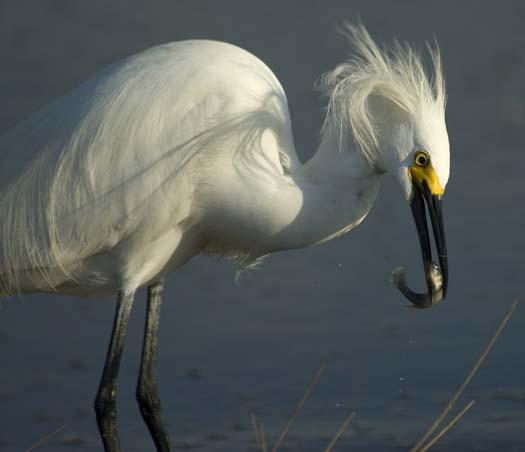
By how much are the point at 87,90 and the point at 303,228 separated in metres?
0.90

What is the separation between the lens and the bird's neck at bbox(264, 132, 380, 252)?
405 centimetres

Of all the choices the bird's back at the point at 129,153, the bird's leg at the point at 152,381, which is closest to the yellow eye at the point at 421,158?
the bird's back at the point at 129,153

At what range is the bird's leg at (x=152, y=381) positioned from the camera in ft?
15.0

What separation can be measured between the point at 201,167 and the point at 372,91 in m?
0.61

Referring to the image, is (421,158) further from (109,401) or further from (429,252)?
(109,401)

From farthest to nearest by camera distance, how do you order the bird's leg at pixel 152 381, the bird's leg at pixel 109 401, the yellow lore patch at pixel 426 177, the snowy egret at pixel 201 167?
the bird's leg at pixel 152 381, the bird's leg at pixel 109 401, the snowy egret at pixel 201 167, the yellow lore patch at pixel 426 177

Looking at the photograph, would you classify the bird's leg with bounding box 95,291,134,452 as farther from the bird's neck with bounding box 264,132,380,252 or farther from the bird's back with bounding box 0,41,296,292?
the bird's neck with bounding box 264,132,380,252

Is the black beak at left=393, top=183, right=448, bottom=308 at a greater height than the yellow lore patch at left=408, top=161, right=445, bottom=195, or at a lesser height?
lesser

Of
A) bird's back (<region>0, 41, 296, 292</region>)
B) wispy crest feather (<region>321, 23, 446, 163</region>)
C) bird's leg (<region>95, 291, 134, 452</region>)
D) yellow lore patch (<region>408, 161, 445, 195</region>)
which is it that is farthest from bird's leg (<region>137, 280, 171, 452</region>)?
yellow lore patch (<region>408, 161, 445, 195</region>)

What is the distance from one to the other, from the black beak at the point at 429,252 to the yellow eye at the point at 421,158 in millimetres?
67

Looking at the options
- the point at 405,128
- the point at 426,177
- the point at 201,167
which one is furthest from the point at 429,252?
the point at 201,167

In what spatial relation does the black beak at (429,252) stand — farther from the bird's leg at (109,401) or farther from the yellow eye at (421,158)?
the bird's leg at (109,401)

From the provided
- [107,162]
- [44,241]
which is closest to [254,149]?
[107,162]

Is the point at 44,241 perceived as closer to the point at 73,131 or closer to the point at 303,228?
the point at 73,131
